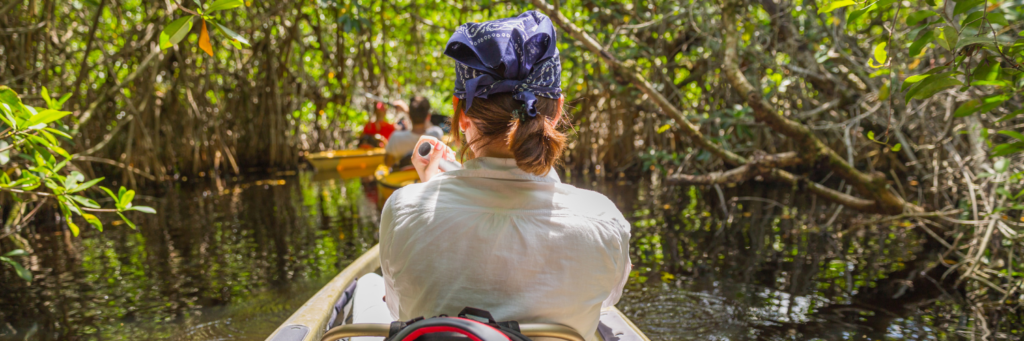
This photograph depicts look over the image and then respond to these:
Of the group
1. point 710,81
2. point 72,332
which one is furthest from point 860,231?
point 72,332

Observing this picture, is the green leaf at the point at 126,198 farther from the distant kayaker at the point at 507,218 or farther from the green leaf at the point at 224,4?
the distant kayaker at the point at 507,218

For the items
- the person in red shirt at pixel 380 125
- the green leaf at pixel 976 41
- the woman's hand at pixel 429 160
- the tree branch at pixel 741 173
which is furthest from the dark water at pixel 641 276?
the person in red shirt at pixel 380 125

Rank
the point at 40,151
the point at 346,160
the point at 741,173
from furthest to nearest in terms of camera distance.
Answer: the point at 346,160
the point at 741,173
the point at 40,151

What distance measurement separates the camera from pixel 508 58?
1.00 metres

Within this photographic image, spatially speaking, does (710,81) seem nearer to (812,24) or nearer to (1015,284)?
(812,24)

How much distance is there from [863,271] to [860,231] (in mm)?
1131

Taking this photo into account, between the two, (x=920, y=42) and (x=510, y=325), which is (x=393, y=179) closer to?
(x=920, y=42)

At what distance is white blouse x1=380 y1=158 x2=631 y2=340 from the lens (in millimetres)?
989

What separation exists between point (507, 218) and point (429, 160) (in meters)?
0.38

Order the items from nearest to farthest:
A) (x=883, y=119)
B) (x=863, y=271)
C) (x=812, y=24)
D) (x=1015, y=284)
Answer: (x=1015, y=284)
(x=863, y=271)
(x=883, y=119)
(x=812, y=24)

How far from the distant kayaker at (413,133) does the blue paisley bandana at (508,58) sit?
358 cm

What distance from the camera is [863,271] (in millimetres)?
3354

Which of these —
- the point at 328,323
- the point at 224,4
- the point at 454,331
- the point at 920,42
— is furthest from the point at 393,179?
the point at 454,331

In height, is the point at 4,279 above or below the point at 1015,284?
below
